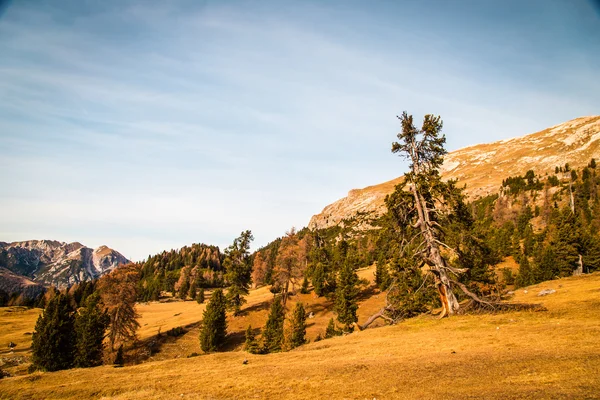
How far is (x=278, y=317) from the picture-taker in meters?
47.3

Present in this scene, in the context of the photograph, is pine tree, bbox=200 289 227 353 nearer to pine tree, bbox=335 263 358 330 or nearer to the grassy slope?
pine tree, bbox=335 263 358 330

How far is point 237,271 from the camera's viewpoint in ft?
212

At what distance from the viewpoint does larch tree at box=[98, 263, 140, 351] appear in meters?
46.4

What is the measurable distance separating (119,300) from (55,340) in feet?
28.6

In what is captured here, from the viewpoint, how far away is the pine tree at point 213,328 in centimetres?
4856

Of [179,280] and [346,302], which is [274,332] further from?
[179,280]

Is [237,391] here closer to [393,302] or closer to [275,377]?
[275,377]

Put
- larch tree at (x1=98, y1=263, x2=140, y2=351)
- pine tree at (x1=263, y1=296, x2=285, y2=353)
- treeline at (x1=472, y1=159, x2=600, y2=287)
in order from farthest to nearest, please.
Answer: treeline at (x1=472, y1=159, x2=600, y2=287)
larch tree at (x1=98, y1=263, x2=140, y2=351)
pine tree at (x1=263, y1=296, x2=285, y2=353)

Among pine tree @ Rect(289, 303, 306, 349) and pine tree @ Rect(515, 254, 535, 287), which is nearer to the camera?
pine tree @ Rect(289, 303, 306, 349)

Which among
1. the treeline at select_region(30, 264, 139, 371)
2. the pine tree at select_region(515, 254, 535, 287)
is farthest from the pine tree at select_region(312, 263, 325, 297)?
the pine tree at select_region(515, 254, 535, 287)

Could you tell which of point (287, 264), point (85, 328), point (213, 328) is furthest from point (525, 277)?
point (85, 328)

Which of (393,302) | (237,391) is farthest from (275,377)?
(393,302)

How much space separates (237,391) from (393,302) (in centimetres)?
2002

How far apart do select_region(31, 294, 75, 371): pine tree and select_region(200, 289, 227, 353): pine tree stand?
17.0 metres
